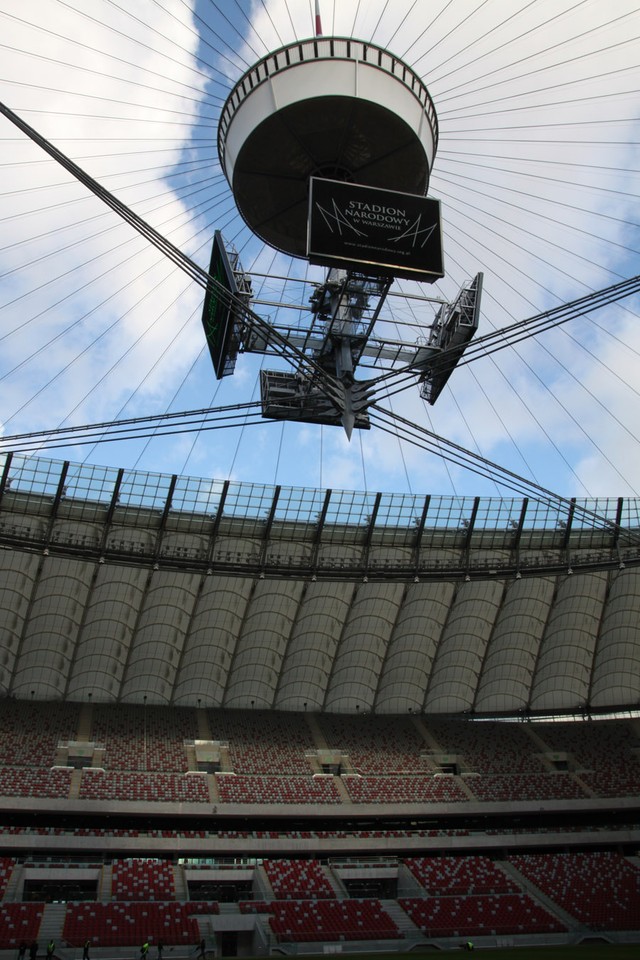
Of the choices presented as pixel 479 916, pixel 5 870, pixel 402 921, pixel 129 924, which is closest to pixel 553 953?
pixel 479 916

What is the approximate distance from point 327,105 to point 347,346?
27.9ft

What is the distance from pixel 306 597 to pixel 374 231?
1160 inches

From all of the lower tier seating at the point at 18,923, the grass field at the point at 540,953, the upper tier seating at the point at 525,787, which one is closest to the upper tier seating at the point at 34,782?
the lower tier seating at the point at 18,923

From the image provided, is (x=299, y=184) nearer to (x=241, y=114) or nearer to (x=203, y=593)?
(x=241, y=114)

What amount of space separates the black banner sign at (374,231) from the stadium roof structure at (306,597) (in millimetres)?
21258

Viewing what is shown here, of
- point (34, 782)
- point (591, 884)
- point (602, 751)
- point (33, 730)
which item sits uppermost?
point (602, 751)

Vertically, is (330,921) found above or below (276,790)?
below

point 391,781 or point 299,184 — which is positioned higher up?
point 299,184

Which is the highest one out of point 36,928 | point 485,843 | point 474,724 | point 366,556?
point 366,556

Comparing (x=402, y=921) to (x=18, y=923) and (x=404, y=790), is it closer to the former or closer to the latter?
(x=404, y=790)

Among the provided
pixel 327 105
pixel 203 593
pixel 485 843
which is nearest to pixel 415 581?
pixel 203 593

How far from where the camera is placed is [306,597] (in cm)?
5153

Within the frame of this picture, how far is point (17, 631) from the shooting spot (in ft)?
157

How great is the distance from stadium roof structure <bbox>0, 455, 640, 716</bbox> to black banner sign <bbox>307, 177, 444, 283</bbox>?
69.7 ft
